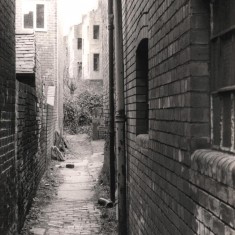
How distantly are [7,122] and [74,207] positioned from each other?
14.0 ft

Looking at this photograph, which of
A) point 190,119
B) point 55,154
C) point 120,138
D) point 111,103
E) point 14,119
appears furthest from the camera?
point 55,154

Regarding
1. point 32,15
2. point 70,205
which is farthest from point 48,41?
point 70,205

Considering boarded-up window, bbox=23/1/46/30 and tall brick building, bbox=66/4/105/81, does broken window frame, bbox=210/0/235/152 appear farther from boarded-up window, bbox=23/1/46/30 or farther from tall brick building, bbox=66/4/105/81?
tall brick building, bbox=66/4/105/81

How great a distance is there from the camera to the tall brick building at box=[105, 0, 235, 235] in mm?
2527

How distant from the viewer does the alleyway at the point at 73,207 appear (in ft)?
24.5

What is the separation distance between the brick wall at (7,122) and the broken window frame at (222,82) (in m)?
2.86

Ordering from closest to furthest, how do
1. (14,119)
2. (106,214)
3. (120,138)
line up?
(14,119), (120,138), (106,214)

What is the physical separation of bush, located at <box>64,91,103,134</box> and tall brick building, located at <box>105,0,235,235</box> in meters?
22.8

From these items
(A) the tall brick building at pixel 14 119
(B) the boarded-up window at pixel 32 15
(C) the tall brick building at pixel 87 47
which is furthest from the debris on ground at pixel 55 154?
(C) the tall brick building at pixel 87 47

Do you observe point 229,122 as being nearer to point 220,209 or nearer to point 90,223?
point 220,209

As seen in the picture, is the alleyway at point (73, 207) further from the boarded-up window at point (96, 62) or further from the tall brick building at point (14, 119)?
the boarded-up window at point (96, 62)

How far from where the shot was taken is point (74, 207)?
9.19 meters

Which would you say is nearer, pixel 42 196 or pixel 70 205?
pixel 70 205

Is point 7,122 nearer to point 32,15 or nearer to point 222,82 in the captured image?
point 222,82
